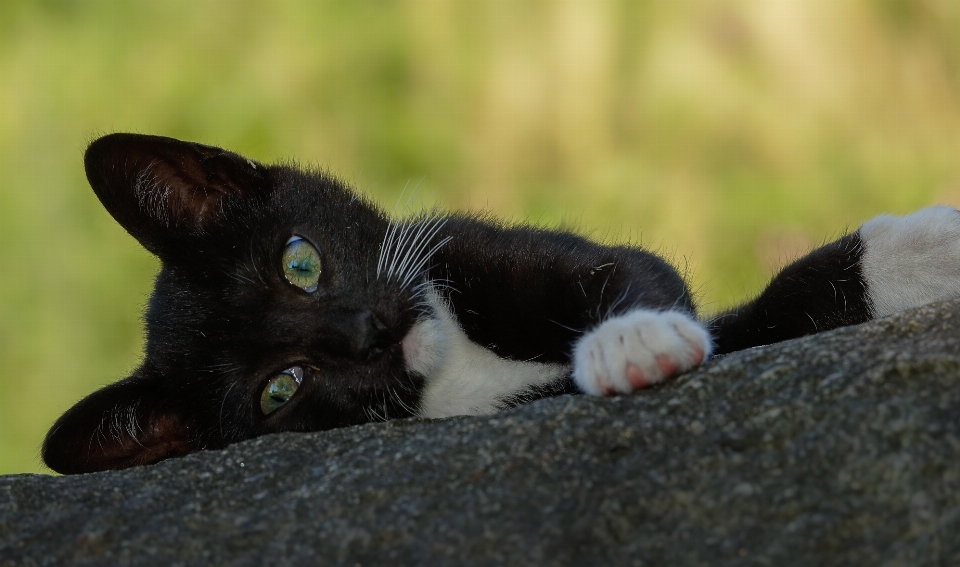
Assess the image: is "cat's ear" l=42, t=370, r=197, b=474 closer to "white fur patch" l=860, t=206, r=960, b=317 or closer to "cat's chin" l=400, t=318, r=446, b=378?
"cat's chin" l=400, t=318, r=446, b=378

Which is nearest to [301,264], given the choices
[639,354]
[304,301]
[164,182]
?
[304,301]

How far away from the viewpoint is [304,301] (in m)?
1.71

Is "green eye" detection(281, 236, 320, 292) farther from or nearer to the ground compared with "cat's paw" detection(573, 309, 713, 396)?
farther from the ground

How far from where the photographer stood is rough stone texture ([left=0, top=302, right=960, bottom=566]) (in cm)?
97

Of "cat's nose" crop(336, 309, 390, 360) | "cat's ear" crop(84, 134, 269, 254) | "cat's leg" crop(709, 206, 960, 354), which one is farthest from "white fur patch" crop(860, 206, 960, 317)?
"cat's ear" crop(84, 134, 269, 254)

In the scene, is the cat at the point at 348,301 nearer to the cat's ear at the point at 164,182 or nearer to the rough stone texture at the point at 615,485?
the cat's ear at the point at 164,182

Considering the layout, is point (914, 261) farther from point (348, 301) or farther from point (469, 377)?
point (348, 301)

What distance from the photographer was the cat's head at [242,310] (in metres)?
1.67

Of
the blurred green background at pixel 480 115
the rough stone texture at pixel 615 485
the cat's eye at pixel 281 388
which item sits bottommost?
the rough stone texture at pixel 615 485

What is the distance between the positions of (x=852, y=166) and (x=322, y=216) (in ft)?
8.93

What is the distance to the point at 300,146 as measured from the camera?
3758 mm

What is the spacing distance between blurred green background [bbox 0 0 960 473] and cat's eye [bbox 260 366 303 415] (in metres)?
1.97

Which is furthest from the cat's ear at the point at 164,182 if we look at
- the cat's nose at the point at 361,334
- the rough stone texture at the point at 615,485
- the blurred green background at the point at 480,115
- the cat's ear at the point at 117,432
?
the blurred green background at the point at 480,115

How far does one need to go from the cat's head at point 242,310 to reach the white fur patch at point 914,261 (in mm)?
846
